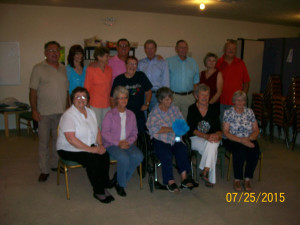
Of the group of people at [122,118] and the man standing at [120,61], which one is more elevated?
the man standing at [120,61]

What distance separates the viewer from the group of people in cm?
291

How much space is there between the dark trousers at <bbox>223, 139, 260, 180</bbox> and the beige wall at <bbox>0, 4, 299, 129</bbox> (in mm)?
4239

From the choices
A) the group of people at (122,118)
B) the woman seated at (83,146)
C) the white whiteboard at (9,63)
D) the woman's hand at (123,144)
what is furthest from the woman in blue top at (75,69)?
the white whiteboard at (9,63)

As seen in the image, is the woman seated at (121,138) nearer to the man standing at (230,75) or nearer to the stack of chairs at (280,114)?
the man standing at (230,75)

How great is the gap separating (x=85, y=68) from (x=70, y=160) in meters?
1.33

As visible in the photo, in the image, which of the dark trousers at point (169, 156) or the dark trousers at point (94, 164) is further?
the dark trousers at point (169, 156)

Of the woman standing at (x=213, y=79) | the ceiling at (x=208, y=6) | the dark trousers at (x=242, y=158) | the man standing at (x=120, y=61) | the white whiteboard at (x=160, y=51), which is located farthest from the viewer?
the white whiteboard at (x=160, y=51)

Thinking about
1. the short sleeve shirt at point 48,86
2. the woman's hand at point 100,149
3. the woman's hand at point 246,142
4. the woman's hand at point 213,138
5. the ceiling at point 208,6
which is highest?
the ceiling at point 208,6

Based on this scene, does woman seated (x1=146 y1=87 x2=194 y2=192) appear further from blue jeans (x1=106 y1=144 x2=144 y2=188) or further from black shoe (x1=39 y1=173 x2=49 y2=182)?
black shoe (x1=39 y1=173 x2=49 y2=182)

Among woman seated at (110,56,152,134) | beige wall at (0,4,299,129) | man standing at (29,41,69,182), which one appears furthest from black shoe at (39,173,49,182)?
beige wall at (0,4,299,129)

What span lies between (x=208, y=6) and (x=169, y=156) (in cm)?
401

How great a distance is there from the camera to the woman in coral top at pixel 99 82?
3391mm

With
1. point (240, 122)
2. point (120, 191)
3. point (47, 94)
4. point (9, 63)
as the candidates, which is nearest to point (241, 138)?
point (240, 122)

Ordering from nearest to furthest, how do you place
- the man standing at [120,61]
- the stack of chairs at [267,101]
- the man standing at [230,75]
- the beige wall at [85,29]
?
the man standing at [120,61] < the man standing at [230,75] < the stack of chairs at [267,101] < the beige wall at [85,29]
